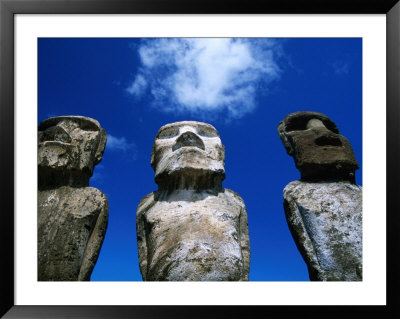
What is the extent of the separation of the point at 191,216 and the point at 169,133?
3.78ft

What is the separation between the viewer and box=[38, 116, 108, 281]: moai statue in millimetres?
3838

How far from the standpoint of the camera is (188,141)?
4477 mm

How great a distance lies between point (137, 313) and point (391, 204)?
6.32ft

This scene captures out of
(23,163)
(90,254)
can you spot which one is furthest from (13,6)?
(90,254)

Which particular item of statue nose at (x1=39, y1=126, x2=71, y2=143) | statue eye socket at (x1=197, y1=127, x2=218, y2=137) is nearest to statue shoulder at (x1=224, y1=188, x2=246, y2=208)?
statue eye socket at (x1=197, y1=127, x2=218, y2=137)

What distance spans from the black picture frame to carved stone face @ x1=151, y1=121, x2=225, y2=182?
4.80ft

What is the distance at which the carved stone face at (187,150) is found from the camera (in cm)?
425

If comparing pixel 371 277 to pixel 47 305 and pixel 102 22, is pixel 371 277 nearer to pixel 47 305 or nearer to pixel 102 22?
pixel 47 305

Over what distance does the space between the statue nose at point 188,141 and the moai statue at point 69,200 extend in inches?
32.0

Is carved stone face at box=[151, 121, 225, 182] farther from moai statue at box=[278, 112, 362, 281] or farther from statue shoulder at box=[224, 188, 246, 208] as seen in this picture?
moai statue at box=[278, 112, 362, 281]

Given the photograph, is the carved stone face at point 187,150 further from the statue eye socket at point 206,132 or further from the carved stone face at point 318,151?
the carved stone face at point 318,151

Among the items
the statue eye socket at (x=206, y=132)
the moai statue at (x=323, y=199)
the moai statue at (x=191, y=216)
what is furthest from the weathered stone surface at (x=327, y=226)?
the statue eye socket at (x=206, y=132)

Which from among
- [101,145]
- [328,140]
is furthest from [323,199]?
[101,145]

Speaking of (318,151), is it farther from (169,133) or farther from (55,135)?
(55,135)
